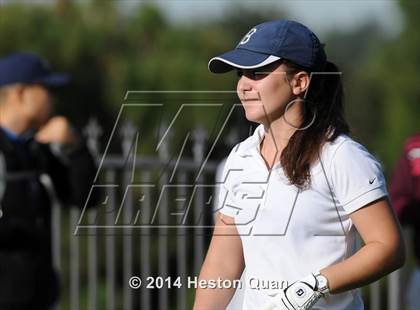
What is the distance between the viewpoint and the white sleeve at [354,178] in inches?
127

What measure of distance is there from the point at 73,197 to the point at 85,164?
0.21 m

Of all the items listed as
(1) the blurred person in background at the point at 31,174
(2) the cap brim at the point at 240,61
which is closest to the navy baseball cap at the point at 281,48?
(2) the cap brim at the point at 240,61

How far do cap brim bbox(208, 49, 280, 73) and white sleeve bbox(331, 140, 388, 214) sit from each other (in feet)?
1.16

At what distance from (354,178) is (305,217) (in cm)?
18

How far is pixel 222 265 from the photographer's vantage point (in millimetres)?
3570

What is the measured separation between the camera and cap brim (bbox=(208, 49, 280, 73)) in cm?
341

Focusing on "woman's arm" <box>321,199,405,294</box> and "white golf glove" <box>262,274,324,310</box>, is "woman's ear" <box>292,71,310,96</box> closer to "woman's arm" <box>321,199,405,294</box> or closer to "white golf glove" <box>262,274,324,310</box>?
"woman's arm" <box>321,199,405,294</box>

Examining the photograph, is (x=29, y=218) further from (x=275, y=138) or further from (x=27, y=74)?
(x=275, y=138)

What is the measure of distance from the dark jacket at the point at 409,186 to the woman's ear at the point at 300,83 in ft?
4.65

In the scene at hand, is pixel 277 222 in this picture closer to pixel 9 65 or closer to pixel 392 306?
Answer: pixel 9 65

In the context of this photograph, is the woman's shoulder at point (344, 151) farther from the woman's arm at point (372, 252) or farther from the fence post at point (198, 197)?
the fence post at point (198, 197)

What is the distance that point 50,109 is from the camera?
526cm

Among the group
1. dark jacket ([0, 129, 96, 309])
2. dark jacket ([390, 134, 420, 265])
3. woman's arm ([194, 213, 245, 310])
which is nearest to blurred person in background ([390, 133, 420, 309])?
dark jacket ([390, 134, 420, 265])

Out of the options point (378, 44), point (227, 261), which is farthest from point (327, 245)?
point (378, 44)
